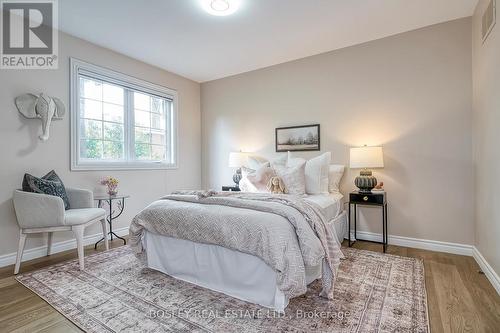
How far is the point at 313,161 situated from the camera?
338 centimetres

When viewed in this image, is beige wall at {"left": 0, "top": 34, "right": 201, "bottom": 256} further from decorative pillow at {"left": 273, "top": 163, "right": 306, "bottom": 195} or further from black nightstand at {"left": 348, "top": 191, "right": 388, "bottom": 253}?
black nightstand at {"left": 348, "top": 191, "right": 388, "bottom": 253}

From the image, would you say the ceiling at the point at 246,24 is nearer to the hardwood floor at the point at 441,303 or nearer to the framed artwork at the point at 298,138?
the framed artwork at the point at 298,138

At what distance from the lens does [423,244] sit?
3068mm

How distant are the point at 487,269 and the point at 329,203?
146cm

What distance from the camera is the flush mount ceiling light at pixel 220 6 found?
2.52m

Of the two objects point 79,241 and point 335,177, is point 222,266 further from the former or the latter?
point 335,177

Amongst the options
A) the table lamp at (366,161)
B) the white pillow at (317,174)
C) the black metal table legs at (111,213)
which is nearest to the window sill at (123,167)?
the black metal table legs at (111,213)

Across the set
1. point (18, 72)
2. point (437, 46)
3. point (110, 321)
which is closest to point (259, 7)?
point (437, 46)

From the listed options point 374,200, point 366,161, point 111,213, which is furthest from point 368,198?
point 111,213

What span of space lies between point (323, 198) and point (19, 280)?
306 centimetres

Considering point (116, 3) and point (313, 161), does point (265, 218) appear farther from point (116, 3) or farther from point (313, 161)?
point (116, 3)

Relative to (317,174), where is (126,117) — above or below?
above

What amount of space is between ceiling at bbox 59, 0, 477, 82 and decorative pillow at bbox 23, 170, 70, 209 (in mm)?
1761

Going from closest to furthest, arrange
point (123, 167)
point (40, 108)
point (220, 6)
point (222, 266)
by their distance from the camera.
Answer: point (222, 266)
point (220, 6)
point (40, 108)
point (123, 167)
